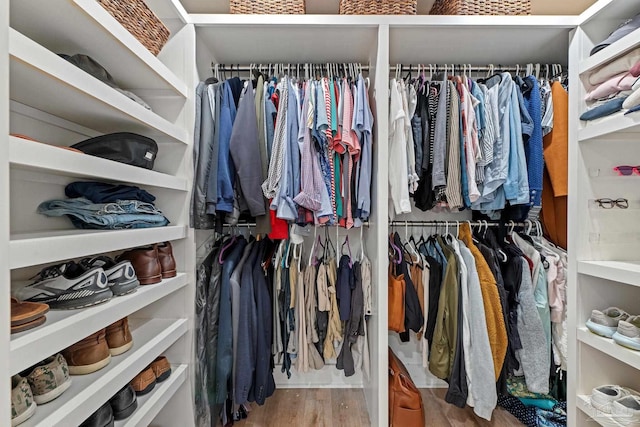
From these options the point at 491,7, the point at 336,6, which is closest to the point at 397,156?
the point at 491,7

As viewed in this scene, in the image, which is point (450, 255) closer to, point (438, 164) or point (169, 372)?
point (438, 164)


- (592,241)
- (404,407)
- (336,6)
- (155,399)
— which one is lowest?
(404,407)

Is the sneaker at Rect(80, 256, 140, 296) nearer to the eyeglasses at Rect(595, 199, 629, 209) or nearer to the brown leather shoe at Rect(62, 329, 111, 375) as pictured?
the brown leather shoe at Rect(62, 329, 111, 375)

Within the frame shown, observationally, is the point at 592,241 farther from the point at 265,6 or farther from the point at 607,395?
the point at 265,6

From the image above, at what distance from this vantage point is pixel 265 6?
1534 mm

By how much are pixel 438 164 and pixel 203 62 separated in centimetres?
130

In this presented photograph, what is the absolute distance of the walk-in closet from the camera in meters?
1.14

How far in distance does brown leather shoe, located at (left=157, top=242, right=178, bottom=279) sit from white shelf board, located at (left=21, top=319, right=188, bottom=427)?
0.21 m

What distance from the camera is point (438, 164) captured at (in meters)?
1.51

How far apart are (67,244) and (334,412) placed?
1589mm

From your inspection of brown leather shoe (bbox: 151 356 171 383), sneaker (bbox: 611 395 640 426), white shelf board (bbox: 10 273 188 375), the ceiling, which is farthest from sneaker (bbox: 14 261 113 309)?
sneaker (bbox: 611 395 640 426)

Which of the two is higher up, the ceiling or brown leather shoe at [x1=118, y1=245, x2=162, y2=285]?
the ceiling

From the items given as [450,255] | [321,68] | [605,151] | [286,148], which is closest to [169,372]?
[286,148]

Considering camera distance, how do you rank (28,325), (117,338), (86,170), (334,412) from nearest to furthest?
(28,325) → (86,170) → (117,338) → (334,412)
